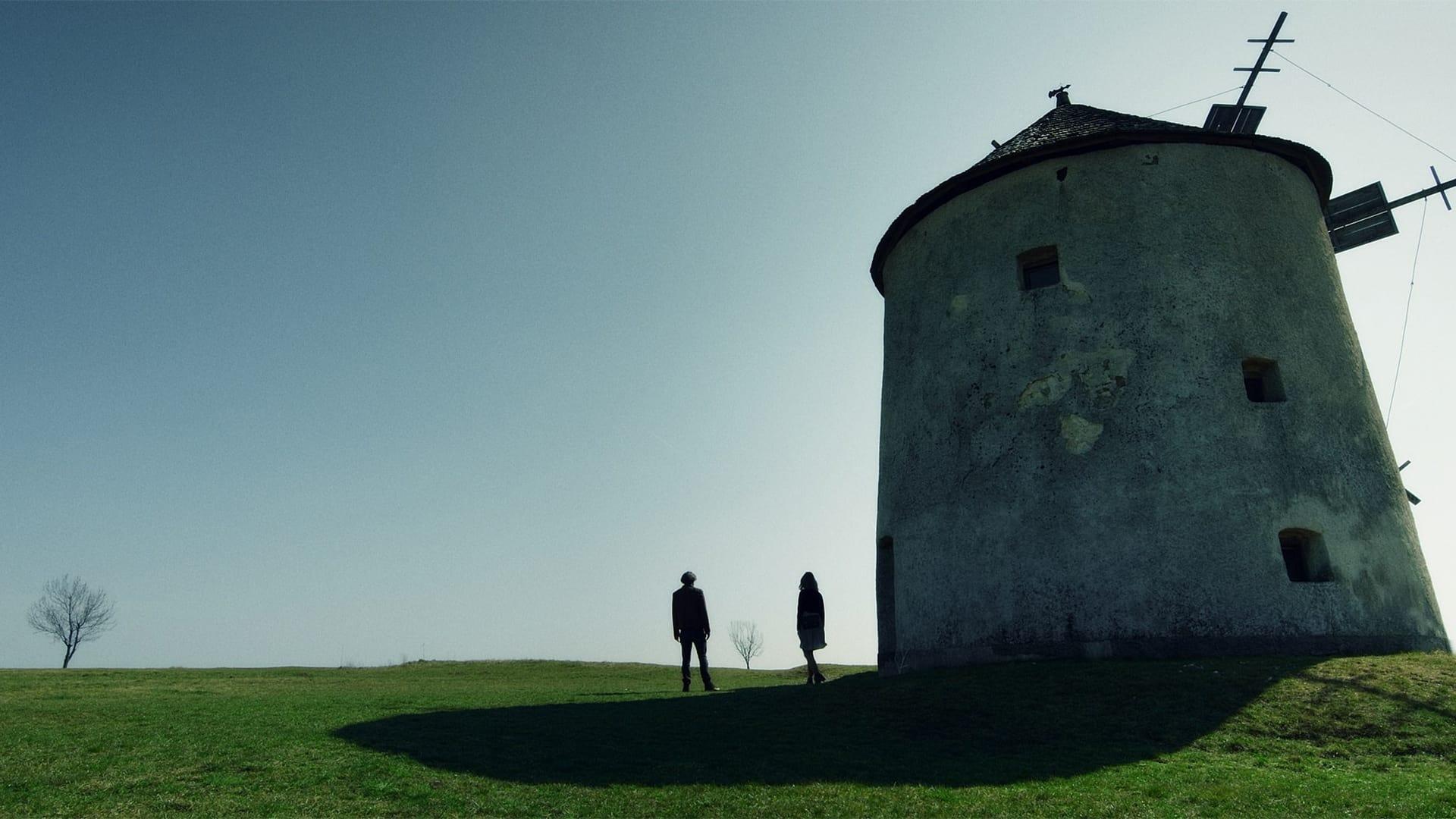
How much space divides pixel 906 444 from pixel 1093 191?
532cm

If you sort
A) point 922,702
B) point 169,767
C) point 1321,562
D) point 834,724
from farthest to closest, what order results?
point 1321,562 < point 922,702 < point 834,724 < point 169,767

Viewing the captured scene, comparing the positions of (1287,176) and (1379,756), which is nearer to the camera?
(1379,756)

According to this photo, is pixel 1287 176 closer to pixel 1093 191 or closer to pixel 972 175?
pixel 1093 191

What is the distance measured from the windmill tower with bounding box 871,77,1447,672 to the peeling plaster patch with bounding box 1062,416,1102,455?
0.03 m

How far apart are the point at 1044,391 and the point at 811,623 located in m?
5.64

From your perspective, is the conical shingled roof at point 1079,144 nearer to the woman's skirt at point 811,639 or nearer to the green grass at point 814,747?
the woman's skirt at point 811,639

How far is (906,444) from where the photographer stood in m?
16.1

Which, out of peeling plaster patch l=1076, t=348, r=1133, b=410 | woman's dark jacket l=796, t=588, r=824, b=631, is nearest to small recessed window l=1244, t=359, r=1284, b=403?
peeling plaster patch l=1076, t=348, r=1133, b=410

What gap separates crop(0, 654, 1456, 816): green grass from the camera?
6.67m

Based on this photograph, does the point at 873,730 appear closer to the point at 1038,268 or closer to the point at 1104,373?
the point at 1104,373

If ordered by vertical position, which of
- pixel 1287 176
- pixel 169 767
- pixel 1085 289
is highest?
pixel 1287 176

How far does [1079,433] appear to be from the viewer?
45.6 feet

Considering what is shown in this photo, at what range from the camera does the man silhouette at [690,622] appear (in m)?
15.3

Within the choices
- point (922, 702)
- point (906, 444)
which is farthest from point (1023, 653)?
point (906, 444)
